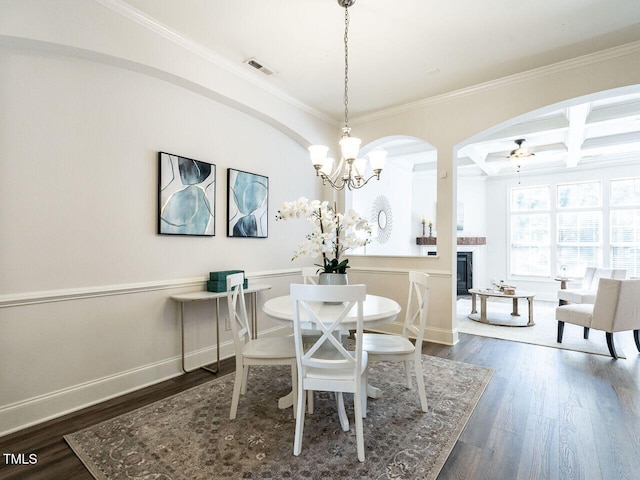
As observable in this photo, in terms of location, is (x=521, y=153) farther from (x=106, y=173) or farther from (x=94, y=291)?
(x=94, y=291)

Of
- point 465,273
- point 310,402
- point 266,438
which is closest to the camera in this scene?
point 266,438

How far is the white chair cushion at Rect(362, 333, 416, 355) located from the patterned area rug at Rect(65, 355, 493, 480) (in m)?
0.44

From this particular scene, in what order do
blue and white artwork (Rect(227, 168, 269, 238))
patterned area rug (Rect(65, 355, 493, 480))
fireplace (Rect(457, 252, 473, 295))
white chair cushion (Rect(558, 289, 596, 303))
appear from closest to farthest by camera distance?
patterned area rug (Rect(65, 355, 493, 480))
blue and white artwork (Rect(227, 168, 269, 238))
white chair cushion (Rect(558, 289, 596, 303))
fireplace (Rect(457, 252, 473, 295))

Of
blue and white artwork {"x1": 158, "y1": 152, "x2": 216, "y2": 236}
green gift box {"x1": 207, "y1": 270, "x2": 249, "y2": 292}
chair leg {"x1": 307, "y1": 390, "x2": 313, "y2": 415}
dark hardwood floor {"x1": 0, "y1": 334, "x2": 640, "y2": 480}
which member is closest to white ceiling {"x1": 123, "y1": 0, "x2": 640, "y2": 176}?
blue and white artwork {"x1": 158, "y1": 152, "x2": 216, "y2": 236}

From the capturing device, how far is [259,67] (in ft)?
10.9

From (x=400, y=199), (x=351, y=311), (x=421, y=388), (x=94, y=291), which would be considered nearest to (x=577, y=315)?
(x=421, y=388)

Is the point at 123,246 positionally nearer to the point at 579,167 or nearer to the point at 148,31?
the point at 148,31

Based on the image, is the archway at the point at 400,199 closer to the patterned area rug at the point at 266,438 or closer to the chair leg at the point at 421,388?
the chair leg at the point at 421,388

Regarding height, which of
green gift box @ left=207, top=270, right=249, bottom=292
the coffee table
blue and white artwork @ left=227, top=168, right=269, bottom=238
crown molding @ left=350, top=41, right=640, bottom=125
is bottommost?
the coffee table

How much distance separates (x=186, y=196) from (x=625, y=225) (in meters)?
8.03

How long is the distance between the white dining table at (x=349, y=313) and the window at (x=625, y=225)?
6680 mm

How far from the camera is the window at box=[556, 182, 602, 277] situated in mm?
6746

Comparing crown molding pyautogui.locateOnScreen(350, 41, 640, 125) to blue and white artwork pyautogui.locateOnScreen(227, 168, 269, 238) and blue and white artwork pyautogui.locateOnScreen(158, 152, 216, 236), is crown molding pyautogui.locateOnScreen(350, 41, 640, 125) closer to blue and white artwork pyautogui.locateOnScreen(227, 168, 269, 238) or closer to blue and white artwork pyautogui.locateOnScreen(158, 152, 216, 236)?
blue and white artwork pyautogui.locateOnScreen(227, 168, 269, 238)

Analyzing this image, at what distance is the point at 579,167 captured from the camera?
6.87m
